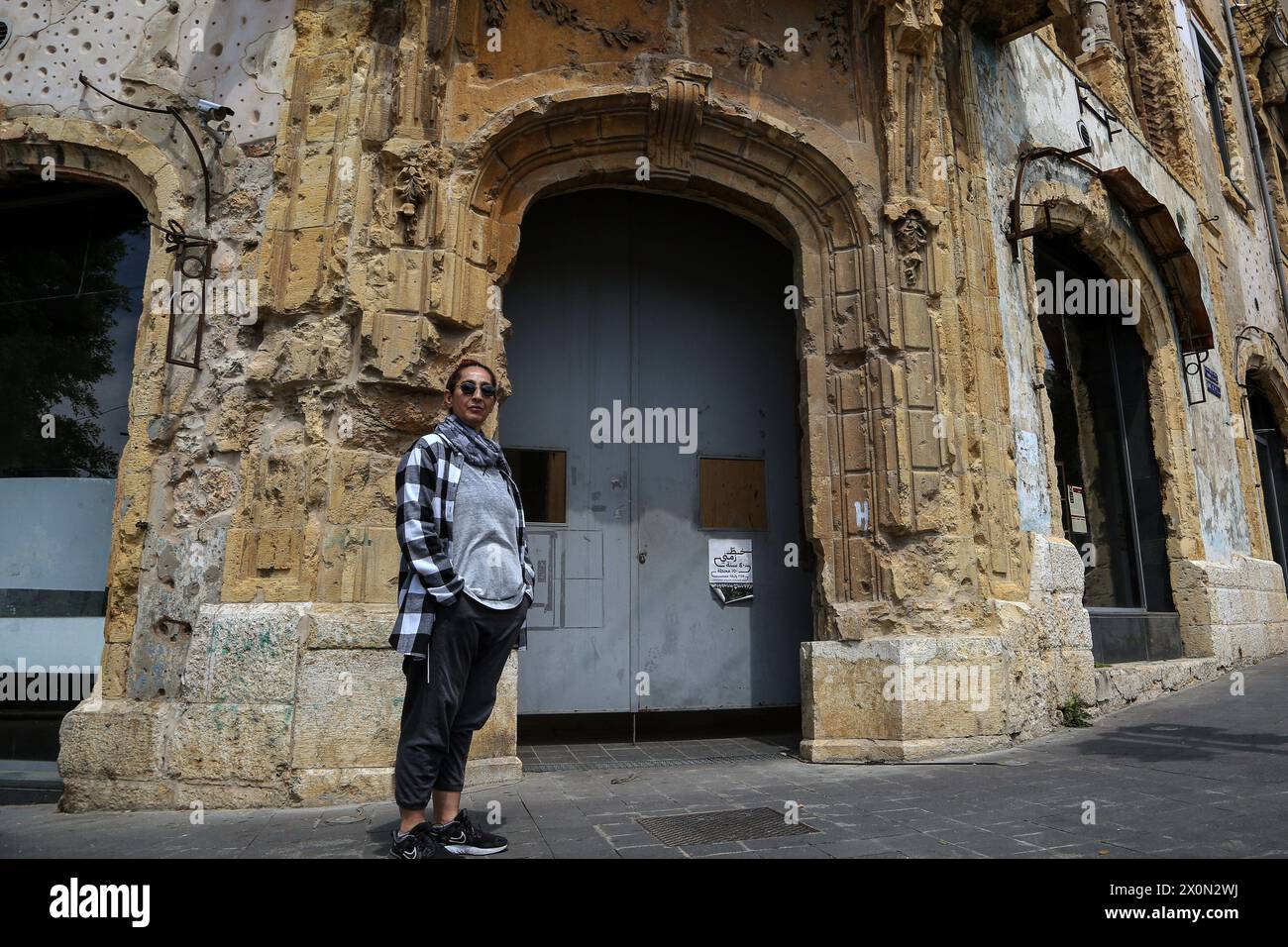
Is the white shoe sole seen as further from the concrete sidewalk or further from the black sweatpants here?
the black sweatpants

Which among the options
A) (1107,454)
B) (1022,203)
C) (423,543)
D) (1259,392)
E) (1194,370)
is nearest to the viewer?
(423,543)

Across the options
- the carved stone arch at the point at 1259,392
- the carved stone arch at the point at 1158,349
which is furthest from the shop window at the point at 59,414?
the carved stone arch at the point at 1259,392

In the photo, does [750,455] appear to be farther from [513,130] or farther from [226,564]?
[226,564]

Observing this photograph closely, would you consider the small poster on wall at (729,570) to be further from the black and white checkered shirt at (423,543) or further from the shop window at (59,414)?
the shop window at (59,414)

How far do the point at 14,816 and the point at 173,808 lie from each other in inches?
33.4

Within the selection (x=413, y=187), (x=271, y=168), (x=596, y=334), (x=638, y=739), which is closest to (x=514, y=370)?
(x=596, y=334)

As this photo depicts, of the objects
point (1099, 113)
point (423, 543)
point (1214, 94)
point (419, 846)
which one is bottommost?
point (419, 846)

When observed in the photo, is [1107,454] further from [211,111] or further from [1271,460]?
[211,111]

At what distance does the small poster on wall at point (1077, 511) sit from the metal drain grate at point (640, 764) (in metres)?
4.68

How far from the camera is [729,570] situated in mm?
6676

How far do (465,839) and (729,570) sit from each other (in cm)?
380

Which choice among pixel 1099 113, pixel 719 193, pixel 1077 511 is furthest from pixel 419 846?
pixel 1099 113

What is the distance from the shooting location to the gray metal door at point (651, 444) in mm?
6344

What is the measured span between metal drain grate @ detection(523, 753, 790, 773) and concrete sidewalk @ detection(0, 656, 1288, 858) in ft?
0.32
